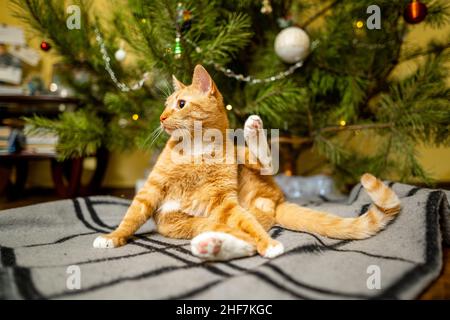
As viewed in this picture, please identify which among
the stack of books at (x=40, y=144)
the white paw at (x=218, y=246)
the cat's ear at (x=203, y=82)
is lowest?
the white paw at (x=218, y=246)

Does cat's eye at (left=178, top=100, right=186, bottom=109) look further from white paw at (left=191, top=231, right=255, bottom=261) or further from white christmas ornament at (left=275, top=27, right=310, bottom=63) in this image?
white christmas ornament at (left=275, top=27, right=310, bottom=63)

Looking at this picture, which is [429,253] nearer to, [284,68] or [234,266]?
[234,266]

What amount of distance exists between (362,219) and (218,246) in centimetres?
37

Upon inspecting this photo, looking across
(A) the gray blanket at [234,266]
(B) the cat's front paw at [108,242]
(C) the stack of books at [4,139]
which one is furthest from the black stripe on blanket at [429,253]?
(C) the stack of books at [4,139]

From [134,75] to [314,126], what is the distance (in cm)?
76

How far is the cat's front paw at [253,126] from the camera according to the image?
0.74 metres

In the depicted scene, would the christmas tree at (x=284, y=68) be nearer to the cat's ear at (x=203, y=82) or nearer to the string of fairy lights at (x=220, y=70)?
the string of fairy lights at (x=220, y=70)

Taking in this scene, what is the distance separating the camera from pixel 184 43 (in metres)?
0.88

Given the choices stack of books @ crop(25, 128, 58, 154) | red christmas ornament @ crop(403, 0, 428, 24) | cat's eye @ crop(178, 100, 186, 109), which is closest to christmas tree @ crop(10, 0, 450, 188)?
red christmas ornament @ crop(403, 0, 428, 24)

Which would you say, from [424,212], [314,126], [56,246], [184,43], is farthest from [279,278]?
[314,126]

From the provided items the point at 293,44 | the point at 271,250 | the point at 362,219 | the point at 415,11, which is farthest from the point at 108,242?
the point at 415,11

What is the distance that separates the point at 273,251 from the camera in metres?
0.60

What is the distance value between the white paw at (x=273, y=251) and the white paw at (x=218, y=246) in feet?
0.14

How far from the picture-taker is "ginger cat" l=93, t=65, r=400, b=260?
69 centimetres
